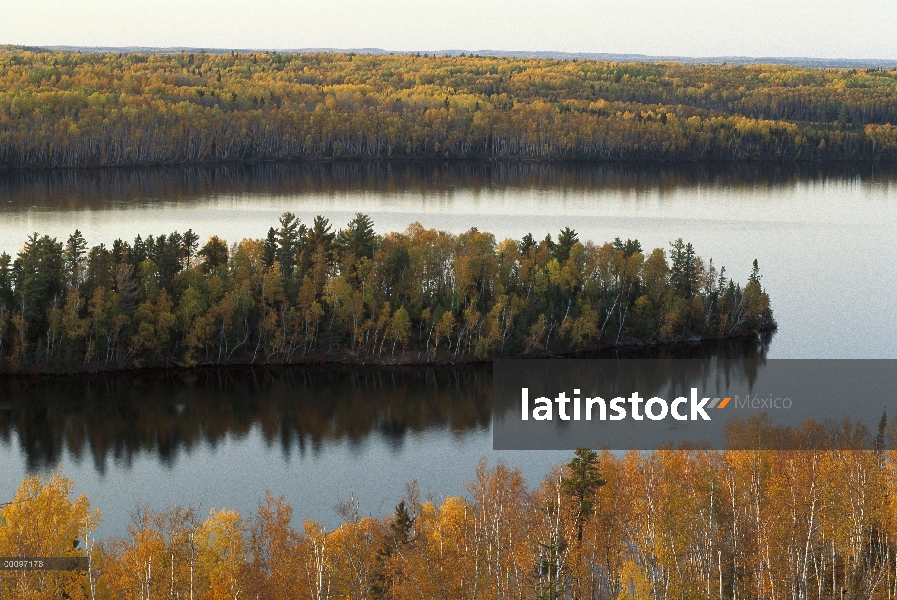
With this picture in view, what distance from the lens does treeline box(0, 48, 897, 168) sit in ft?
280

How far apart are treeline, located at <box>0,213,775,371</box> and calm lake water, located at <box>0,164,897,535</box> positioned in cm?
113

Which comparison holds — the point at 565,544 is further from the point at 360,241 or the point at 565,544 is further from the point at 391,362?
the point at 360,241

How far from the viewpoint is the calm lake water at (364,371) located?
90.5 ft

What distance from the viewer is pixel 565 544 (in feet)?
59.2

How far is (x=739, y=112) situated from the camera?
399ft

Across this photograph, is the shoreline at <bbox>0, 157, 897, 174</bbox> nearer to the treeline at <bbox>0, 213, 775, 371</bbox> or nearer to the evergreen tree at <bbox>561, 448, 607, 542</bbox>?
the treeline at <bbox>0, 213, 775, 371</bbox>

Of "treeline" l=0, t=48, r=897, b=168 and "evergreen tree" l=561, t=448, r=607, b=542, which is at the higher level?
"treeline" l=0, t=48, r=897, b=168

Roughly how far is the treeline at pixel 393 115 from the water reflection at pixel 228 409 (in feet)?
164

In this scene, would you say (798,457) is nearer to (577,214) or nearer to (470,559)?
(470,559)

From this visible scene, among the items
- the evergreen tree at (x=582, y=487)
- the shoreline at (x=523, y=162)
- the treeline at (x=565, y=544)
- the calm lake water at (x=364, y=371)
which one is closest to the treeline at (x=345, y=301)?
the calm lake water at (x=364, y=371)

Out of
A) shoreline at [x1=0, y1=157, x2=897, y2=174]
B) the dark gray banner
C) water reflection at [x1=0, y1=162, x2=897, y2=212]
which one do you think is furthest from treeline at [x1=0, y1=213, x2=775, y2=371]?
shoreline at [x1=0, y1=157, x2=897, y2=174]

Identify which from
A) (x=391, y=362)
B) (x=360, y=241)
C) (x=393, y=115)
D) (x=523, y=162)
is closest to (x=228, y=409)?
(x=391, y=362)

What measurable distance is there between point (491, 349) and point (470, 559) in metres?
19.1

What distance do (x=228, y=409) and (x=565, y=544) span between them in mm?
16468
